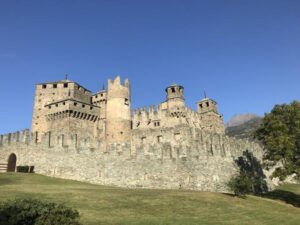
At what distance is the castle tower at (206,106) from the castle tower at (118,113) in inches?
856

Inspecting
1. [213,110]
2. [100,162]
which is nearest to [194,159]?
[100,162]

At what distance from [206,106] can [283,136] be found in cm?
4326

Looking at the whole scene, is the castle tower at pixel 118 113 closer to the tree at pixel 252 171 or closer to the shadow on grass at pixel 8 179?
the tree at pixel 252 171

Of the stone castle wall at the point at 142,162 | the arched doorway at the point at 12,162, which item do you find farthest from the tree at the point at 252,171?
the arched doorway at the point at 12,162

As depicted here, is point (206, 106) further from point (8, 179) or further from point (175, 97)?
point (8, 179)

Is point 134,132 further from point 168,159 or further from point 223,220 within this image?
point 223,220

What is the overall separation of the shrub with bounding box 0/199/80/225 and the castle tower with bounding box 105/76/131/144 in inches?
1703

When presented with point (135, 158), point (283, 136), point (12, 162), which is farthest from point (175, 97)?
point (283, 136)

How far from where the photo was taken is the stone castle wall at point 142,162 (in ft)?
117

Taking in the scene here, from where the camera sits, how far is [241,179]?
1133 inches

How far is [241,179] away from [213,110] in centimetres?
4601

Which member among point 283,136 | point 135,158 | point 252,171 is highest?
point 283,136

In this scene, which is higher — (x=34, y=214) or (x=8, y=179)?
(x=8, y=179)

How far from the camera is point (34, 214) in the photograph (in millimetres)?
13133
